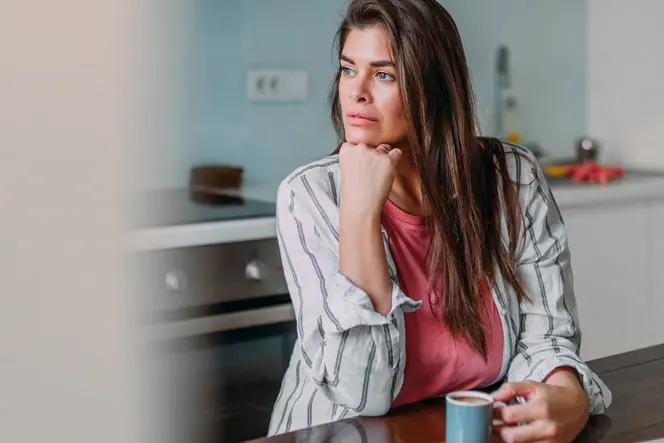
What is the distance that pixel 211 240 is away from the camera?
2049 mm

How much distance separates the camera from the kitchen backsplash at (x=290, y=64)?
2.57 meters

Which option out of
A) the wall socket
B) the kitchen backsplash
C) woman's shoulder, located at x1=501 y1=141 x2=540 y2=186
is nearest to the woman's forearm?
woman's shoulder, located at x1=501 y1=141 x2=540 y2=186

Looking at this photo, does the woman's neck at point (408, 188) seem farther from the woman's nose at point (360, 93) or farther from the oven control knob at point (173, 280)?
the oven control knob at point (173, 280)

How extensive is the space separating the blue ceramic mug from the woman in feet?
0.65

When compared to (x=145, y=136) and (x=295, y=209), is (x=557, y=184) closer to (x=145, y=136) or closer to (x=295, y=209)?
(x=295, y=209)

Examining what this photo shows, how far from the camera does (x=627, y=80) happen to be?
3.31 meters

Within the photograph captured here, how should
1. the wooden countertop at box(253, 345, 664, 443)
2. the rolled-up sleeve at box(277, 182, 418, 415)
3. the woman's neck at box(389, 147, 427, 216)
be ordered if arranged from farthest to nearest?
the woman's neck at box(389, 147, 427, 216) → the rolled-up sleeve at box(277, 182, 418, 415) → the wooden countertop at box(253, 345, 664, 443)

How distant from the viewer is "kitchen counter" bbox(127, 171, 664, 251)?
6.77 ft

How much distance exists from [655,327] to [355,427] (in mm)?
2191

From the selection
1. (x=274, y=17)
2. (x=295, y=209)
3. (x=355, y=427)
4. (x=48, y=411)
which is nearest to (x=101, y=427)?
(x=48, y=411)

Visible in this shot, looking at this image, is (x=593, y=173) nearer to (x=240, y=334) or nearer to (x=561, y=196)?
(x=561, y=196)

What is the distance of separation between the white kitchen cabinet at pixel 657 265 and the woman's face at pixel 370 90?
1827 millimetres

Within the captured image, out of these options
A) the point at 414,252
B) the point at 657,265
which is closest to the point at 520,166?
the point at 414,252

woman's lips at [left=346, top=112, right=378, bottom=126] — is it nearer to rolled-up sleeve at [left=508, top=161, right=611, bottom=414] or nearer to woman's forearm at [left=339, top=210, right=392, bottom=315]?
woman's forearm at [left=339, top=210, right=392, bottom=315]
